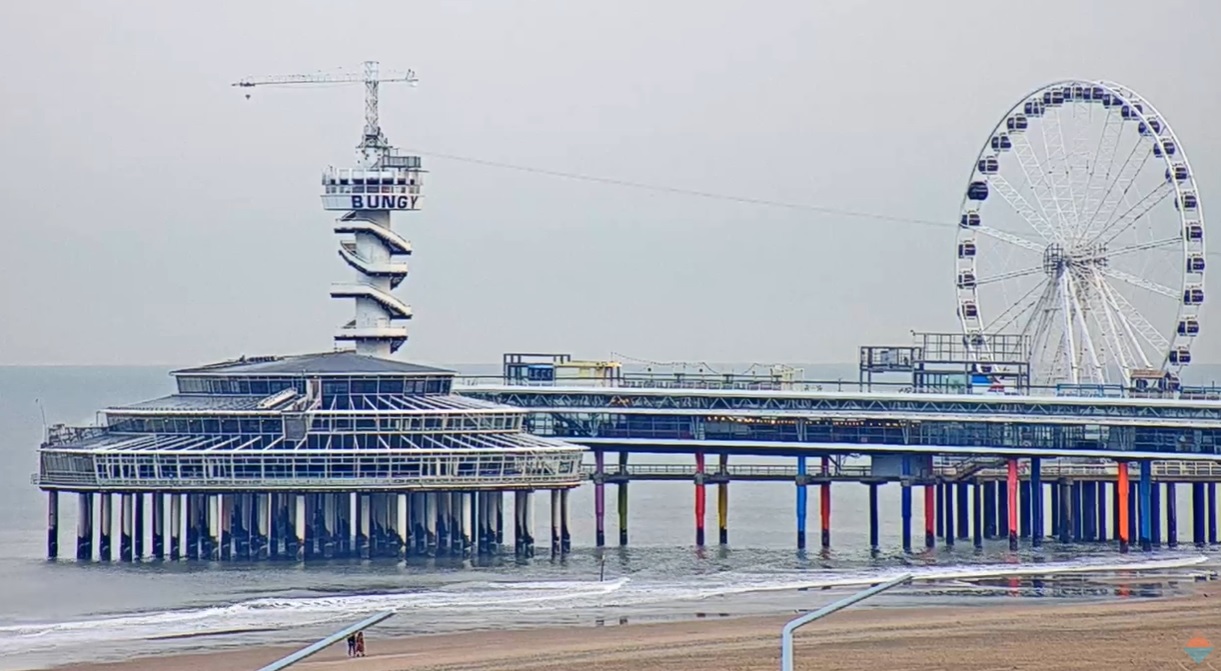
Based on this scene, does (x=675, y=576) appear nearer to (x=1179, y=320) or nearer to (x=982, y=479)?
(x=982, y=479)

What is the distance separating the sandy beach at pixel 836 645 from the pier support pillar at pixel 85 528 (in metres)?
27.5

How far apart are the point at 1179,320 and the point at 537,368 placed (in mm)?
25826

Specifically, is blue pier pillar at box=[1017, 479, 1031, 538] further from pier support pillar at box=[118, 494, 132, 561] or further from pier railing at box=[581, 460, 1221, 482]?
pier support pillar at box=[118, 494, 132, 561]

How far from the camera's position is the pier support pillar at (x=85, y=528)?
92.4 m

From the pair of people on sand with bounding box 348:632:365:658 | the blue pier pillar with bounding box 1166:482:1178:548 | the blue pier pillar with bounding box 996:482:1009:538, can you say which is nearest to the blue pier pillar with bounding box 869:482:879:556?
the blue pier pillar with bounding box 996:482:1009:538

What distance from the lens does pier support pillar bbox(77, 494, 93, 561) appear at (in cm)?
9238

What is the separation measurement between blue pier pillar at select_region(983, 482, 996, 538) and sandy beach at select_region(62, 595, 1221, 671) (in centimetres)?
3188

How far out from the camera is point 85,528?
92812 mm

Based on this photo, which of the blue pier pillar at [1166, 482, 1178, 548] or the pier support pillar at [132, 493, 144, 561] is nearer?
the pier support pillar at [132, 493, 144, 561]

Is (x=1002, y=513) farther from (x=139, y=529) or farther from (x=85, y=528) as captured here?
(x=85, y=528)

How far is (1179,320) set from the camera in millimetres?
102562

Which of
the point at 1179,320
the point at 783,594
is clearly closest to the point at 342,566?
the point at 783,594

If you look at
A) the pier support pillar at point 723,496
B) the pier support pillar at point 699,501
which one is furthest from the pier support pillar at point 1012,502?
the pier support pillar at point 699,501

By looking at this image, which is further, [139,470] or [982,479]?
[982,479]
